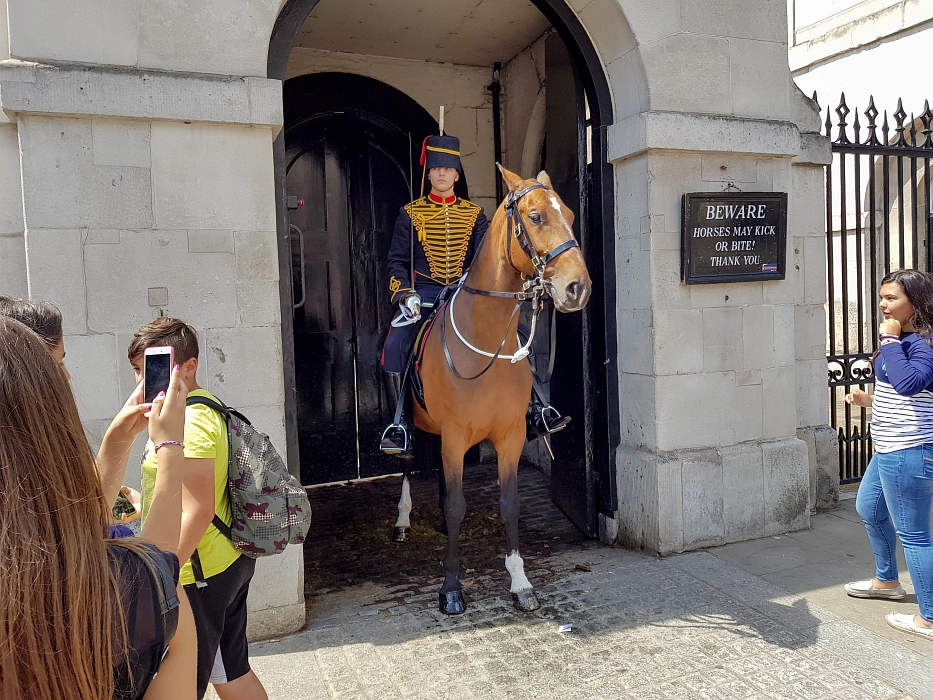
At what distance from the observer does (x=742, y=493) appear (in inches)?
203

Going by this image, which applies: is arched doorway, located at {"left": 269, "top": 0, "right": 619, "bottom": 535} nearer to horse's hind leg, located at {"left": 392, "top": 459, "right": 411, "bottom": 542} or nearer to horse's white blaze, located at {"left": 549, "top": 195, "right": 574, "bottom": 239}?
horse's hind leg, located at {"left": 392, "top": 459, "right": 411, "bottom": 542}

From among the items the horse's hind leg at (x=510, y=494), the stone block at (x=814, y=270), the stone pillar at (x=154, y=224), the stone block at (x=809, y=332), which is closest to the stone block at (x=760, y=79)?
the stone block at (x=814, y=270)

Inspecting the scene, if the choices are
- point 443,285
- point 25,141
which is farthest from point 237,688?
point 443,285

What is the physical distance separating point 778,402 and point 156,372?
4.72 m

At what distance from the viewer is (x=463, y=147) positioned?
771 cm

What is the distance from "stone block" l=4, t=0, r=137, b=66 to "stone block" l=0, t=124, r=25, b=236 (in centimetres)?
41

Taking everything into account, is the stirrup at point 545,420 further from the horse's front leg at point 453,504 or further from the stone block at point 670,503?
the stone block at point 670,503

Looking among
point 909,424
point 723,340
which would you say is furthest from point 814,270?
point 909,424

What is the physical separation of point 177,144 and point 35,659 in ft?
11.0

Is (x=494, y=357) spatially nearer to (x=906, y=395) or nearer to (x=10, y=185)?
(x=906, y=395)

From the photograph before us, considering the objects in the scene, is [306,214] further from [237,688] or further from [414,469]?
[237,688]

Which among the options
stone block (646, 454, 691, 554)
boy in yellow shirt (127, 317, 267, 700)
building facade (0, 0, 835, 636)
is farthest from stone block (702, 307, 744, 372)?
boy in yellow shirt (127, 317, 267, 700)

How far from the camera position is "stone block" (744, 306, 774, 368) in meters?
5.25

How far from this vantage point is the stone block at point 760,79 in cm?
520
